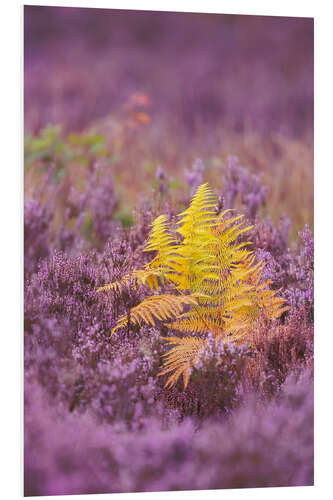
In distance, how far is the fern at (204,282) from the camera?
260 cm

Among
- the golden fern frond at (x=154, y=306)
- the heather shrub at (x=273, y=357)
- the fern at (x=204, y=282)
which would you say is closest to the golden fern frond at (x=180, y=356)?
the fern at (x=204, y=282)

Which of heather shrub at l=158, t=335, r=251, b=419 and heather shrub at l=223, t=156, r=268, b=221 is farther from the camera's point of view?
heather shrub at l=223, t=156, r=268, b=221

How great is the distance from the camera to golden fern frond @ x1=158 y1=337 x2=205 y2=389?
A: 2471 mm

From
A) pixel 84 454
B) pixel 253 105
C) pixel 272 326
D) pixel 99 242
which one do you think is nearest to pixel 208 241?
pixel 272 326

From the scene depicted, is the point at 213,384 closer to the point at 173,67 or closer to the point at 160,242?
the point at 160,242

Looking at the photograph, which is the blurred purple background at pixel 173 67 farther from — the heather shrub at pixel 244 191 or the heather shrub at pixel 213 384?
the heather shrub at pixel 213 384

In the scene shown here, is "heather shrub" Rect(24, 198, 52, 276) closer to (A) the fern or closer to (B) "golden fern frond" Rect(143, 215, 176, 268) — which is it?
(A) the fern

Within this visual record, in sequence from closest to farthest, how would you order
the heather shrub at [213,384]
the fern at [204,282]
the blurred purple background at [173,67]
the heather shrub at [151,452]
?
the heather shrub at [151,452] → the heather shrub at [213,384] → the fern at [204,282] → the blurred purple background at [173,67]

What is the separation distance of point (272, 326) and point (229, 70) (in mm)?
2703

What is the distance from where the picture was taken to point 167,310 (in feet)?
9.17

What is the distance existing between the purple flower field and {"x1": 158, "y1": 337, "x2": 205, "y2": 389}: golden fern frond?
0.5 inches

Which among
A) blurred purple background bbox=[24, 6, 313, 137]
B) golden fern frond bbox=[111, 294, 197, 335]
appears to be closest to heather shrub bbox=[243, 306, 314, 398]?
golden fern frond bbox=[111, 294, 197, 335]


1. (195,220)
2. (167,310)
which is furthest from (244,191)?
(167,310)

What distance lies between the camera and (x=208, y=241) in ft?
8.63
